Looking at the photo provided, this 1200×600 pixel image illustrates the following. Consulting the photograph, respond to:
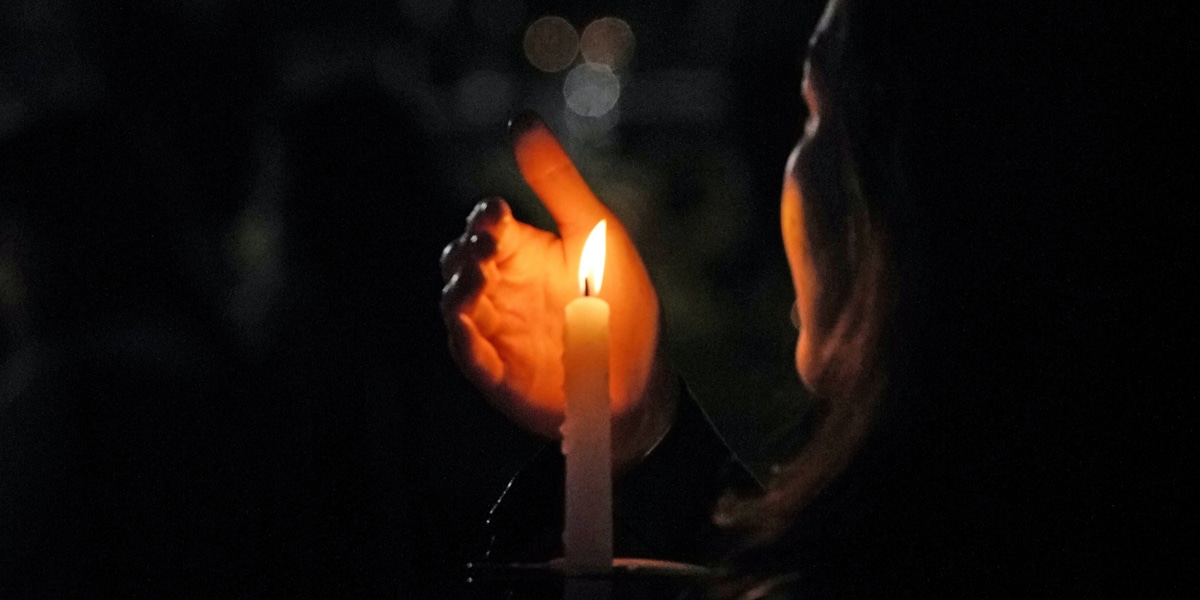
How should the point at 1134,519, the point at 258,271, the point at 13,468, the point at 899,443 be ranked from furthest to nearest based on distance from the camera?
the point at 258,271, the point at 13,468, the point at 1134,519, the point at 899,443

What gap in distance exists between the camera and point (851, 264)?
600mm

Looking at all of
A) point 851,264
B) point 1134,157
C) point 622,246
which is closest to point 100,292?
point 622,246

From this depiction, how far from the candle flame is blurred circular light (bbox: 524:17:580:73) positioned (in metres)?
1.23

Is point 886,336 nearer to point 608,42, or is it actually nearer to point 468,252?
point 468,252

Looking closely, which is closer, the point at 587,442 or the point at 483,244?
the point at 587,442

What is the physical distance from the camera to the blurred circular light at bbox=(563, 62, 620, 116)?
65.3 inches

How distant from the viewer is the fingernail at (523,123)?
21.5 inches

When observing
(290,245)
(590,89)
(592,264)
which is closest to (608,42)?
(590,89)

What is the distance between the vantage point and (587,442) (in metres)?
0.38

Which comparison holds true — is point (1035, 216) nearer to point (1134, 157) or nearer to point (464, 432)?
point (1134, 157)

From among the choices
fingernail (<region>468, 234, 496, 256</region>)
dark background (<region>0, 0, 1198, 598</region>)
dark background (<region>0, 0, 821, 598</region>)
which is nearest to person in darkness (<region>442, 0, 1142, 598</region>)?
fingernail (<region>468, 234, 496, 256</region>)

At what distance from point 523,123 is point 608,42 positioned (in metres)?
1.16

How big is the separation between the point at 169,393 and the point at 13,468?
0.68ft

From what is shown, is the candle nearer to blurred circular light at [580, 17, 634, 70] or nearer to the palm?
the palm
